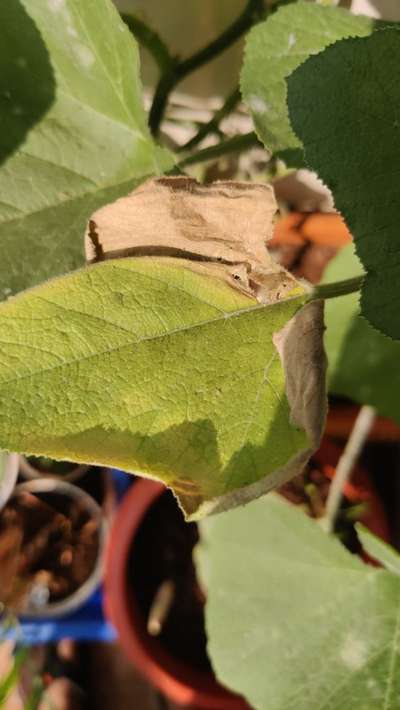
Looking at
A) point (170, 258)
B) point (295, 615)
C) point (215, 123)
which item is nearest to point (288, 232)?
point (215, 123)

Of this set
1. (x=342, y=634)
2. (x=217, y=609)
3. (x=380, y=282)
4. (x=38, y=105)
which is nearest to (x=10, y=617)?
(x=217, y=609)

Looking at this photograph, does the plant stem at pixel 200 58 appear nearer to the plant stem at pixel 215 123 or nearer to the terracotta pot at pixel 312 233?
the plant stem at pixel 215 123

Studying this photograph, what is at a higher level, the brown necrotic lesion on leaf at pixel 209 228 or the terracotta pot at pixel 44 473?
the brown necrotic lesion on leaf at pixel 209 228

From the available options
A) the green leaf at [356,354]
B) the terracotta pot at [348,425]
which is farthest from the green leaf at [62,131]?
the terracotta pot at [348,425]

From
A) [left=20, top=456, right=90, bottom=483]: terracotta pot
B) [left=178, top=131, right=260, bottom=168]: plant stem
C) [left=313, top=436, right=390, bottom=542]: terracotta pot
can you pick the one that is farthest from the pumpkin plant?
[left=20, top=456, right=90, bottom=483]: terracotta pot

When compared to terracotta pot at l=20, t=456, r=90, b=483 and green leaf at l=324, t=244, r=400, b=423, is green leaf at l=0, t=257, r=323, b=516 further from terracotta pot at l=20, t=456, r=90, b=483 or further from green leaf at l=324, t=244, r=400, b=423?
terracotta pot at l=20, t=456, r=90, b=483
